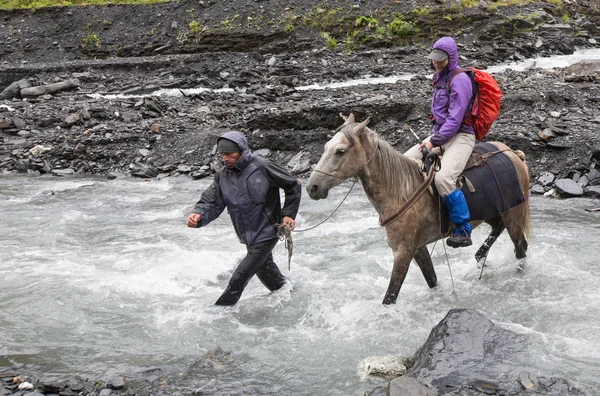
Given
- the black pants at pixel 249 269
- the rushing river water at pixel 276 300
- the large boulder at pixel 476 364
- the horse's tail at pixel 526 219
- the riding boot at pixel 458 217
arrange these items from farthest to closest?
the horse's tail at pixel 526 219 → the black pants at pixel 249 269 → the riding boot at pixel 458 217 → the rushing river water at pixel 276 300 → the large boulder at pixel 476 364

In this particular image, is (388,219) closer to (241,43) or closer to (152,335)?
(152,335)

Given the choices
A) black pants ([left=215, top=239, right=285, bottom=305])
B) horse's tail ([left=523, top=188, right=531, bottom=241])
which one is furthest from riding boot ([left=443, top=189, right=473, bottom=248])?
black pants ([left=215, top=239, right=285, bottom=305])

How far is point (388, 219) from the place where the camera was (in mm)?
7477

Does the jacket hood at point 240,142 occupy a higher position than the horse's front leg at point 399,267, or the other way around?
the jacket hood at point 240,142

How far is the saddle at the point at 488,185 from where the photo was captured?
8031 millimetres

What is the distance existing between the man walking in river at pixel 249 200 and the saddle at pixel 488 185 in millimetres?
1948

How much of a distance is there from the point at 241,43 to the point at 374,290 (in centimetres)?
2678

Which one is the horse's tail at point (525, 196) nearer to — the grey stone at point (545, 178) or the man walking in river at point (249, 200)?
the man walking in river at point (249, 200)

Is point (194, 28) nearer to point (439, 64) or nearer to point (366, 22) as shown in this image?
point (366, 22)

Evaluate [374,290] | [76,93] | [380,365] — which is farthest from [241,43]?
[380,365]

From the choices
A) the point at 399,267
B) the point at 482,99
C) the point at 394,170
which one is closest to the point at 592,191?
the point at 482,99

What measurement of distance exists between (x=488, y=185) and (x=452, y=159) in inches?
29.6

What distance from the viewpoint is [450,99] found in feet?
24.9

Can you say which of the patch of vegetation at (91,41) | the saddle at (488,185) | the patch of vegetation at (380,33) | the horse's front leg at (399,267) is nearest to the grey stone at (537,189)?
the saddle at (488,185)
